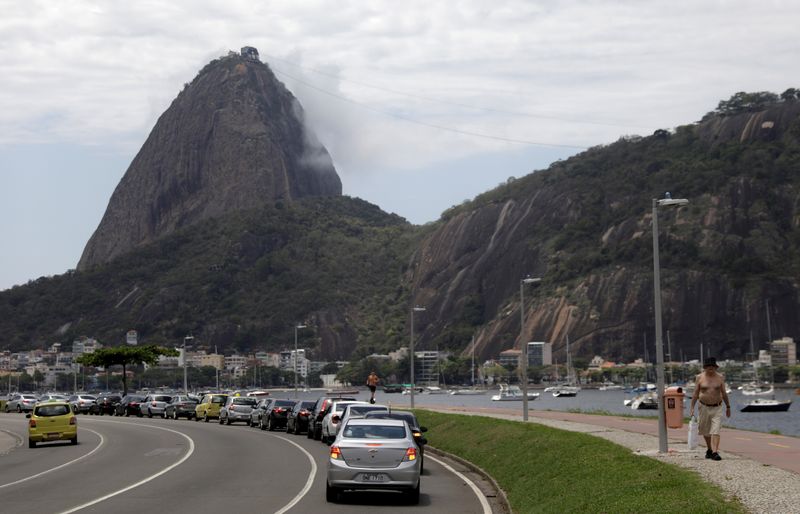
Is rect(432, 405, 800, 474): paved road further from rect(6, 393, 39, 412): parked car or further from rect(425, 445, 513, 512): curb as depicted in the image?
rect(6, 393, 39, 412): parked car

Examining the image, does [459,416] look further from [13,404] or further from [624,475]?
[13,404]

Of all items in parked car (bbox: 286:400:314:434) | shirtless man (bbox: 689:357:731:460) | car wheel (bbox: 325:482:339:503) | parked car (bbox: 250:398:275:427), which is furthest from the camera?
parked car (bbox: 250:398:275:427)

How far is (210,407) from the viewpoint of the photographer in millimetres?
68375

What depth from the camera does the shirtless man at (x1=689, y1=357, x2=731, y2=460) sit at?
2391 cm

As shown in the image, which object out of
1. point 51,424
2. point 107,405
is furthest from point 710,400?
point 107,405

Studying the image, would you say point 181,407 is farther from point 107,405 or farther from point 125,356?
point 125,356

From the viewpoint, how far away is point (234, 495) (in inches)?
945

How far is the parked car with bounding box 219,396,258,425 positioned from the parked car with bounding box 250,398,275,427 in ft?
6.17

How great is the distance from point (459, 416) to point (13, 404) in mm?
59968

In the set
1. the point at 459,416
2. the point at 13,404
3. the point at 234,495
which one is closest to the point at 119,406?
the point at 13,404

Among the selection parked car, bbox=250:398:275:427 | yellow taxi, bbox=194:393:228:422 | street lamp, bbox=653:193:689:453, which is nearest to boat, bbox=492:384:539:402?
yellow taxi, bbox=194:393:228:422

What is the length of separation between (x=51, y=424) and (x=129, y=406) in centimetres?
3632

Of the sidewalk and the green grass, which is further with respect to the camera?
the sidewalk

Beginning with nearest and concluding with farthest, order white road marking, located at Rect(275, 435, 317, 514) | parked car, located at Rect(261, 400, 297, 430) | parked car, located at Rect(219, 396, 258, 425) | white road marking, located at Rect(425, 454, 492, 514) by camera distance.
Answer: white road marking, located at Rect(275, 435, 317, 514) → white road marking, located at Rect(425, 454, 492, 514) → parked car, located at Rect(261, 400, 297, 430) → parked car, located at Rect(219, 396, 258, 425)
